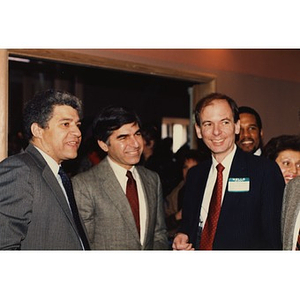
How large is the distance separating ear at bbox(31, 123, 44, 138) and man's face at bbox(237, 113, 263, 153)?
2083mm

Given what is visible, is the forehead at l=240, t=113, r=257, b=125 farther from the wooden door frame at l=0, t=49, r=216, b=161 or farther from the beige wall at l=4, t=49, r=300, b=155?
the beige wall at l=4, t=49, r=300, b=155

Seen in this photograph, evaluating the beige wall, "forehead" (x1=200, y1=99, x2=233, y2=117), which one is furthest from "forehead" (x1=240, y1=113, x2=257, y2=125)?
Answer: the beige wall

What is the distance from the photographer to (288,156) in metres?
3.34

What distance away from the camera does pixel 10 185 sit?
2279mm

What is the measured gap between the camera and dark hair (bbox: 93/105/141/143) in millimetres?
3283

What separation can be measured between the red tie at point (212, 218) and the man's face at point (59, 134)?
2.76 feet

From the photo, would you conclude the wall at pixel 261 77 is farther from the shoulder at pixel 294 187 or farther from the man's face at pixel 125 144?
the shoulder at pixel 294 187

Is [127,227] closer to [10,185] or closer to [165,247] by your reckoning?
[165,247]

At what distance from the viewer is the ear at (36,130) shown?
8.71 feet

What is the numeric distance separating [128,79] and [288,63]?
5472mm

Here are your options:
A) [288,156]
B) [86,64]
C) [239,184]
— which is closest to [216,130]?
[239,184]

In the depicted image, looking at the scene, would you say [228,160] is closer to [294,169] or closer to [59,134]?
[294,169]

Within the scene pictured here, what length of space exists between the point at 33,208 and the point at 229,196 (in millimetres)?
1108

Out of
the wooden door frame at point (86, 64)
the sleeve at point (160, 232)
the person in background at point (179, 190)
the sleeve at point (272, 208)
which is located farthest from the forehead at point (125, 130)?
the person in background at point (179, 190)
